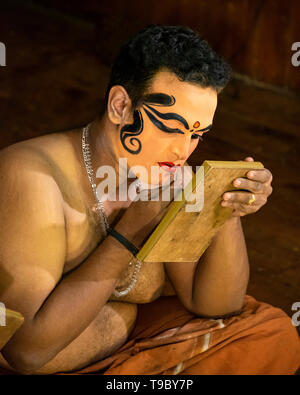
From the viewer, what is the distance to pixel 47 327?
71.6 inches

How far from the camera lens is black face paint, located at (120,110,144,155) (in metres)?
1.96

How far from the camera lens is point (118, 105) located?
199 centimetres

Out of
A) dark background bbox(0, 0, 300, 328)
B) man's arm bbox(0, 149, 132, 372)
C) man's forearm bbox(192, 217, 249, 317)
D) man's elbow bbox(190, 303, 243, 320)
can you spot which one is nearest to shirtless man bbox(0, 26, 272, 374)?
man's arm bbox(0, 149, 132, 372)

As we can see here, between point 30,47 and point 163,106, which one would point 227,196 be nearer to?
point 163,106

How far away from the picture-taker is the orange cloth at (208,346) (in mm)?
2164

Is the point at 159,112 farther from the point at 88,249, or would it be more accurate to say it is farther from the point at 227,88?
the point at 227,88

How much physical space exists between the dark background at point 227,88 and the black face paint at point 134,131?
1731 mm

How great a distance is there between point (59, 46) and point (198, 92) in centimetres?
444

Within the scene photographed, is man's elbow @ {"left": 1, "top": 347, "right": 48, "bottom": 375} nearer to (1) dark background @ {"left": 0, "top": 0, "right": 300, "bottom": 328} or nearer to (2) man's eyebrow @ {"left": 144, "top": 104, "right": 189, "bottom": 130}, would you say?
(2) man's eyebrow @ {"left": 144, "top": 104, "right": 189, "bottom": 130}

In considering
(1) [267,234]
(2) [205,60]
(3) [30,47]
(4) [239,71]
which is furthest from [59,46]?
(2) [205,60]

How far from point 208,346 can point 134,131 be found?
767 millimetres

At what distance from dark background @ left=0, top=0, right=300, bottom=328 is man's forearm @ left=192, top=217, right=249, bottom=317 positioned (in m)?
1.22

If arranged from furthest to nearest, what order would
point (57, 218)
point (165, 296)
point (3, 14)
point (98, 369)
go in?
1. point (3, 14)
2. point (165, 296)
3. point (98, 369)
4. point (57, 218)

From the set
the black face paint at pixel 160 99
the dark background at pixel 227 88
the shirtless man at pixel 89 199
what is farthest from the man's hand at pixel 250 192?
the dark background at pixel 227 88
